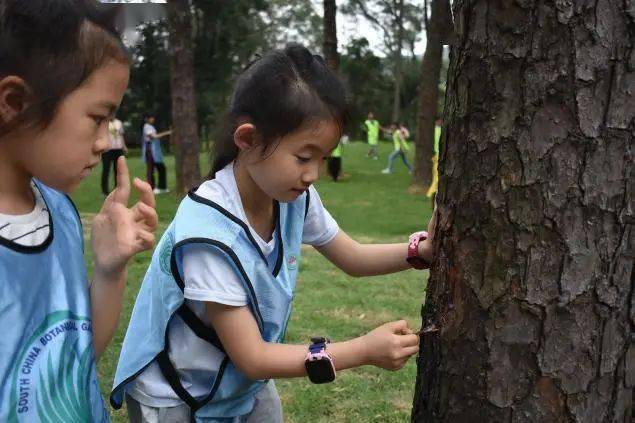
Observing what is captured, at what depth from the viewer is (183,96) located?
10.7 metres

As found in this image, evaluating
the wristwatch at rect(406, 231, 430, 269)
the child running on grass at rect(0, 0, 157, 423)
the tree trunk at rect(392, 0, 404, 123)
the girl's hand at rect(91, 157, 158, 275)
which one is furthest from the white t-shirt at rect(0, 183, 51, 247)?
the tree trunk at rect(392, 0, 404, 123)

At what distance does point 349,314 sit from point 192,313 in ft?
10.0

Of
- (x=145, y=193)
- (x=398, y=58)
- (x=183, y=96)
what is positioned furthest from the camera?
(x=398, y=58)

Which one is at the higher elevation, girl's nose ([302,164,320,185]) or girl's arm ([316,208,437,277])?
girl's nose ([302,164,320,185])

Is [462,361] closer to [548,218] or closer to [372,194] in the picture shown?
[548,218]

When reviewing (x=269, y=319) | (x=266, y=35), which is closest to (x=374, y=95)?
(x=266, y=35)

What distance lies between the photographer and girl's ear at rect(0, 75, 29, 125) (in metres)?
1.25

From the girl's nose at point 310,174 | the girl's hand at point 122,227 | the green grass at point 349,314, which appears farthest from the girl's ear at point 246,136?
the green grass at point 349,314

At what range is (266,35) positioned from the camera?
33750 mm

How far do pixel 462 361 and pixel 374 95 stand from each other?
37.1 m

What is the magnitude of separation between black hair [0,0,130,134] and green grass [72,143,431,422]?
2.06 metres

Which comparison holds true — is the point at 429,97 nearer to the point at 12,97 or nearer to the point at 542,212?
the point at 542,212

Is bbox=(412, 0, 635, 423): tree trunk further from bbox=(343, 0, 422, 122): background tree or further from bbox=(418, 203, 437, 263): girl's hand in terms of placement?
bbox=(343, 0, 422, 122): background tree

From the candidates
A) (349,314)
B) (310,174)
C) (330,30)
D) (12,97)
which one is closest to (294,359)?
(310,174)
